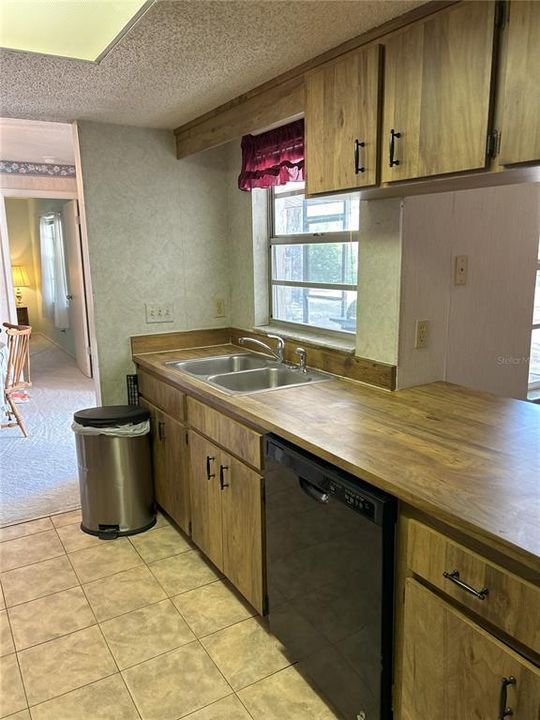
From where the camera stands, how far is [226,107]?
8.61ft

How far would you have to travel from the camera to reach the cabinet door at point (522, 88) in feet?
4.21

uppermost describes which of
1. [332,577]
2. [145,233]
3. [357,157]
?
[357,157]

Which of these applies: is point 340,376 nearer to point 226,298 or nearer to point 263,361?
point 263,361

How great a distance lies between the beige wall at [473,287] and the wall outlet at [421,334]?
0.07 feet

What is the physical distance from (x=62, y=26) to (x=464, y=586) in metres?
2.27

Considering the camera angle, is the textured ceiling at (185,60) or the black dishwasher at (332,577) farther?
the textured ceiling at (185,60)

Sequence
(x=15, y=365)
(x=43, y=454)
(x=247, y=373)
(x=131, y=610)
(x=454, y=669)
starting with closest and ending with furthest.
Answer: (x=454, y=669) → (x=131, y=610) → (x=247, y=373) → (x=43, y=454) → (x=15, y=365)

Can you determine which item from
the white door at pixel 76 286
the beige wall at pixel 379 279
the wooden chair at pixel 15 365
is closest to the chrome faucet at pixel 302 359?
the beige wall at pixel 379 279

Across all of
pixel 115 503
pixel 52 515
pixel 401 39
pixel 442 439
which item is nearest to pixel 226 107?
pixel 401 39

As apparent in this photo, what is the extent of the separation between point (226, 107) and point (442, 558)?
226 cm

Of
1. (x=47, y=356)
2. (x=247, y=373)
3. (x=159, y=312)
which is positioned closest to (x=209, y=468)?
(x=247, y=373)

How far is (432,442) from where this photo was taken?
1632 mm

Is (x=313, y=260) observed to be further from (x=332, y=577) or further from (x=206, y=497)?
(x=332, y=577)

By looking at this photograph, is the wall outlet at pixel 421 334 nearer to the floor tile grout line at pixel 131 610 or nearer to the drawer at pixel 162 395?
the drawer at pixel 162 395
